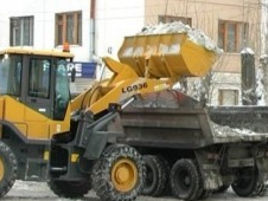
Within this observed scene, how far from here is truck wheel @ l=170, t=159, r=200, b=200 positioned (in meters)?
16.3

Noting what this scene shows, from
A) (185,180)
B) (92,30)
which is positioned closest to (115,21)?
(92,30)

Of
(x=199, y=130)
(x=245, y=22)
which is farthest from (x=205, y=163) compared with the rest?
(x=245, y=22)

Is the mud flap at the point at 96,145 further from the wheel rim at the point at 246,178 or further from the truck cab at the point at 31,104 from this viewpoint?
the wheel rim at the point at 246,178

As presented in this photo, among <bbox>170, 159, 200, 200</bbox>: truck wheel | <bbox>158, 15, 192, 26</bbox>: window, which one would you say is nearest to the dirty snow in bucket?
<bbox>170, 159, 200, 200</bbox>: truck wheel

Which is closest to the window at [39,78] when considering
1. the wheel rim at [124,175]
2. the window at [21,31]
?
the wheel rim at [124,175]

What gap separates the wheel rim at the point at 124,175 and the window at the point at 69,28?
20.4m

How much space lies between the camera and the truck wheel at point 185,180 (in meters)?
16.3

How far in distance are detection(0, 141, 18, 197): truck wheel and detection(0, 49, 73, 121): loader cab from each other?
3.37 ft

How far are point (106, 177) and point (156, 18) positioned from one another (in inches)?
739

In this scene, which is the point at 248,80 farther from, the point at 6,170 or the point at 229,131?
the point at 6,170

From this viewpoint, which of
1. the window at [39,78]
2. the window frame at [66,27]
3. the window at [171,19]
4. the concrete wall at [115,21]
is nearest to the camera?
the window at [39,78]

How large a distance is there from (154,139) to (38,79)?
3456 millimetres

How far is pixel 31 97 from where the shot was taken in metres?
14.7

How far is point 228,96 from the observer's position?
35.5m
